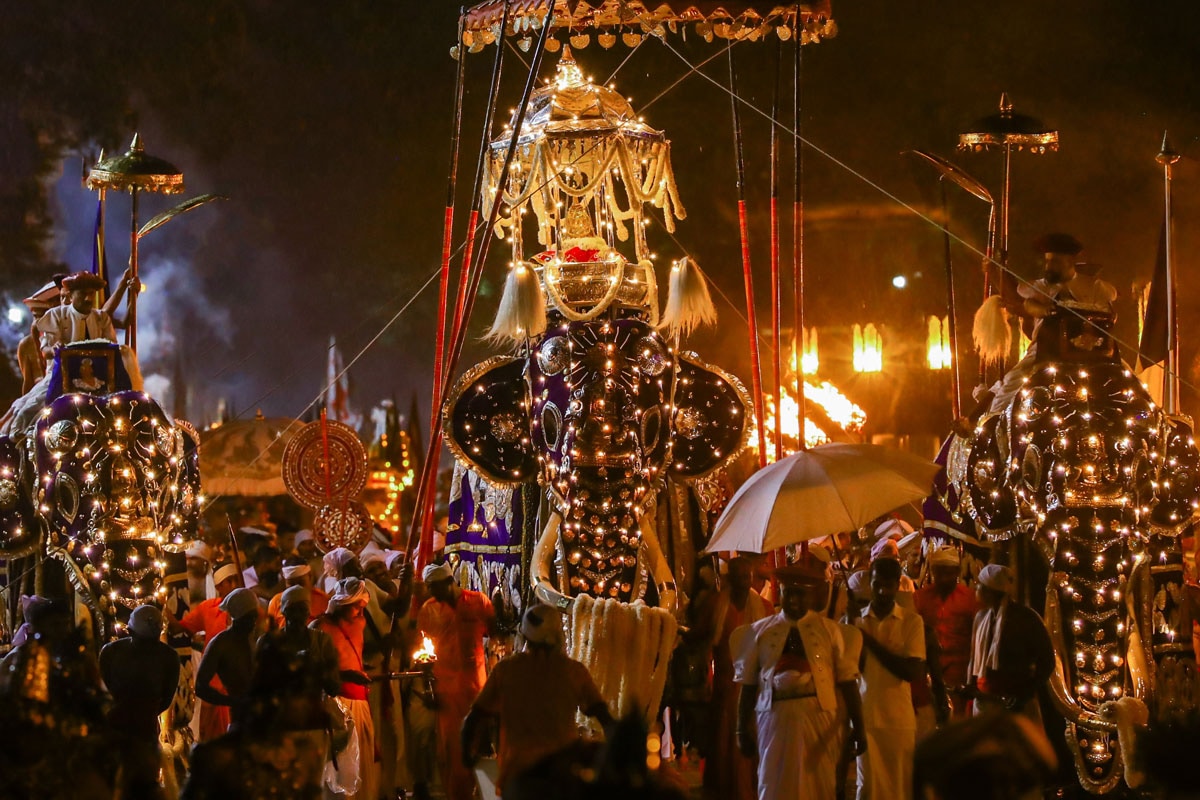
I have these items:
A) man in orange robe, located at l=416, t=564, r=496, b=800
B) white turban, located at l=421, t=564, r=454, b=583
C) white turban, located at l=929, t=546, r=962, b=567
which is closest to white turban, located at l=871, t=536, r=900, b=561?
white turban, located at l=929, t=546, r=962, b=567

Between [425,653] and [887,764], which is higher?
[425,653]

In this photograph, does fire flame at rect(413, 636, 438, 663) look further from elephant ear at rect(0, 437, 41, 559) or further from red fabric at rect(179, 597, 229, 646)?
elephant ear at rect(0, 437, 41, 559)

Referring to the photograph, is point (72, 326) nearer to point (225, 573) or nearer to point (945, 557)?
point (225, 573)

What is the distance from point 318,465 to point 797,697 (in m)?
6.38

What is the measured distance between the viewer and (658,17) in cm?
1179

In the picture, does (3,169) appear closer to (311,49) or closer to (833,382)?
(311,49)

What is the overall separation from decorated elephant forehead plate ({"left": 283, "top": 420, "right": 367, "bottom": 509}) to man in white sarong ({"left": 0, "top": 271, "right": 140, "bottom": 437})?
2.50 m

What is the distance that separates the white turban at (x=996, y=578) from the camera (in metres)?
9.83

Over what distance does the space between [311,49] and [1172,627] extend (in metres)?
12.3

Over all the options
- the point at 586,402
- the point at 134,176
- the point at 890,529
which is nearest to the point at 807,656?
the point at 586,402

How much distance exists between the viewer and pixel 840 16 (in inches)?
819

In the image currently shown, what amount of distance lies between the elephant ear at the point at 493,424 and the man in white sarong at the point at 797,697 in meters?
3.30

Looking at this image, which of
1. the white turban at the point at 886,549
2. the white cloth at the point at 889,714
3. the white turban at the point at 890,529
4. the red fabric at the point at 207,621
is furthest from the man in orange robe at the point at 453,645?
the white turban at the point at 890,529

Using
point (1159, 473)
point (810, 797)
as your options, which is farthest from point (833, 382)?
point (810, 797)
